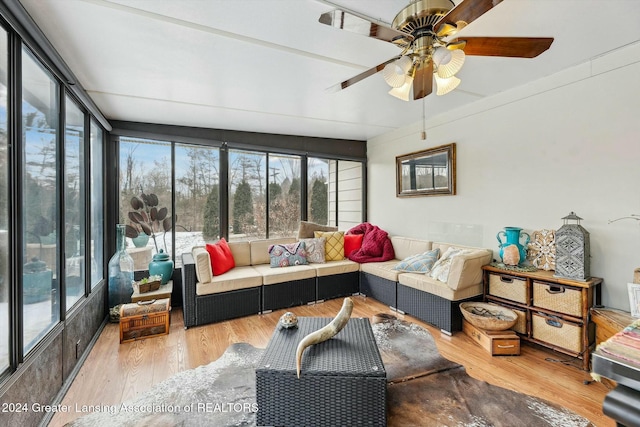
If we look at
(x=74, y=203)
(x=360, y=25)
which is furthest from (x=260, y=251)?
(x=360, y=25)

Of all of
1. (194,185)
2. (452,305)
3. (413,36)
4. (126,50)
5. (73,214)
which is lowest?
(452,305)

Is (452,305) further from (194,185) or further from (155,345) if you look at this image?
(194,185)

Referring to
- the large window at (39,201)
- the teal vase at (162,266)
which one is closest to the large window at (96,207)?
the teal vase at (162,266)

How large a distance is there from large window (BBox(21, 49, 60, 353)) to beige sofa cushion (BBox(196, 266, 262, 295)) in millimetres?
1282

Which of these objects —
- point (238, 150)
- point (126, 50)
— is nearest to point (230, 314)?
point (238, 150)

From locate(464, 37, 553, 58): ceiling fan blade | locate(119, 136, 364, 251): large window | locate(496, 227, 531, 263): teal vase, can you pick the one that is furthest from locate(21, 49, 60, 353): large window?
locate(496, 227, 531, 263): teal vase

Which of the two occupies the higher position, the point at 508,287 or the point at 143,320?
the point at 508,287

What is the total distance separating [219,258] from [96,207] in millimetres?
1514

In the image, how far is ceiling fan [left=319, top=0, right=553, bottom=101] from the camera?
4.23 ft

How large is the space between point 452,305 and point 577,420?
1.24m

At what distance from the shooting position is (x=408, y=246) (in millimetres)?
4125

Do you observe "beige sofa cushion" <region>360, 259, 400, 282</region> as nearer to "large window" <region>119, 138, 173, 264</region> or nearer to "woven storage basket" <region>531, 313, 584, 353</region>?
"woven storage basket" <region>531, 313, 584, 353</region>

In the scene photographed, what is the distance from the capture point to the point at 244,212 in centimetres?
436

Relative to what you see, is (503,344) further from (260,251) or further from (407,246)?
(260,251)
